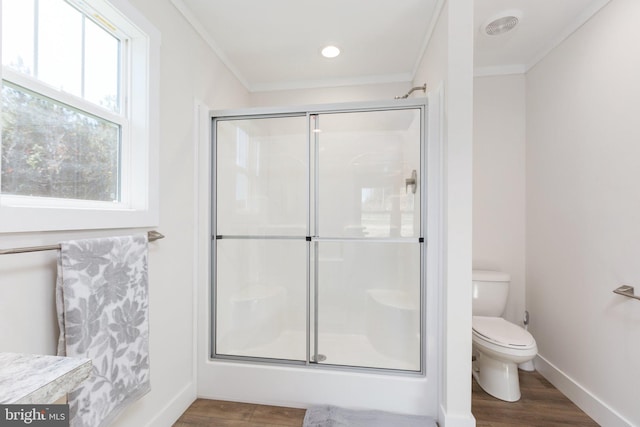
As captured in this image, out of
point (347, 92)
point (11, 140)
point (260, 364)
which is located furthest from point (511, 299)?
point (11, 140)

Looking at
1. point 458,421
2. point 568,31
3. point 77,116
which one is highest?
point 568,31

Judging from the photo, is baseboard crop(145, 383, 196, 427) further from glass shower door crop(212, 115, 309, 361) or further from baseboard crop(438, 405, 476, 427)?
baseboard crop(438, 405, 476, 427)

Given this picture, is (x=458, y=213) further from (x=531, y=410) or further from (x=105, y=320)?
(x=105, y=320)

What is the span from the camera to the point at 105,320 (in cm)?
120

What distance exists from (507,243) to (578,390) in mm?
1090

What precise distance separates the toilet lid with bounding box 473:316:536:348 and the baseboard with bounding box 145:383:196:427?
1.99 m

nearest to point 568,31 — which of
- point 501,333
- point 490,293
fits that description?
point 490,293

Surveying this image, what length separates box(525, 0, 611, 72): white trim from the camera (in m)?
1.76

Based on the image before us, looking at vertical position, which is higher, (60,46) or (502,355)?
(60,46)

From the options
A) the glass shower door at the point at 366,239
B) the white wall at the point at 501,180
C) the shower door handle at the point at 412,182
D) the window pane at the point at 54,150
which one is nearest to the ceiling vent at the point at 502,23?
the white wall at the point at 501,180

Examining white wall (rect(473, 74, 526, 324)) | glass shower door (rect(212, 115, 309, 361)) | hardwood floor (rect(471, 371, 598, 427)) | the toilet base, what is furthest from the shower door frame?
white wall (rect(473, 74, 526, 324))

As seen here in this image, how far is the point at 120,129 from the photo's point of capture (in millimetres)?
1429

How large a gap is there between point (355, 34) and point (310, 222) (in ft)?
4.56

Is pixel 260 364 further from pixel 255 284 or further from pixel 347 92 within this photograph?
pixel 347 92
